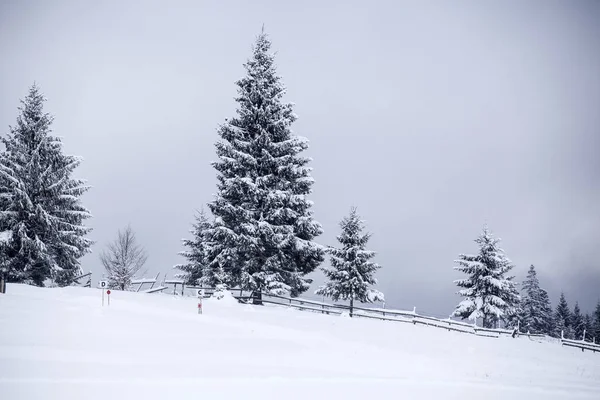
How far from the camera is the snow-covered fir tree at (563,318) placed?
58438mm

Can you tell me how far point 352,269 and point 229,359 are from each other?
875 inches

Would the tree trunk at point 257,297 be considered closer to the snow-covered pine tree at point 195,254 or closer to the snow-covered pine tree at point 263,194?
the snow-covered pine tree at point 263,194

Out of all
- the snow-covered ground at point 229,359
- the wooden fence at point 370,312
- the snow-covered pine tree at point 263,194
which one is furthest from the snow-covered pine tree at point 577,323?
the snow-covered pine tree at point 263,194

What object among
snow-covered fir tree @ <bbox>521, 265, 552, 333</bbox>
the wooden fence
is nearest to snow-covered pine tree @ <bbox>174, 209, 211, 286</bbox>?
the wooden fence

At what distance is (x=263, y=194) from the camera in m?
23.6

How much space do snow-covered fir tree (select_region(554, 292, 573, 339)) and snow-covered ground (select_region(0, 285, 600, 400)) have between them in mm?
45540

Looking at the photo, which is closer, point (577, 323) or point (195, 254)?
point (195, 254)

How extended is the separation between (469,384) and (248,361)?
5.53 meters

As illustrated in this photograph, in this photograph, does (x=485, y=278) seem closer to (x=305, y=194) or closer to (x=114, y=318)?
(x=305, y=194)

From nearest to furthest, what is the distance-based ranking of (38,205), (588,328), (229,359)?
(229,359) → (38,205) → (588,328)

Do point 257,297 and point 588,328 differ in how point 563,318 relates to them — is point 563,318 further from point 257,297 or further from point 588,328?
point 257,297

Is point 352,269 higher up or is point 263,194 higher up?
point 263,194

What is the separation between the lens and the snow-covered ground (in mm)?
8359

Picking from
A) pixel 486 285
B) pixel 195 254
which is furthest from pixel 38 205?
pixel 486 285
